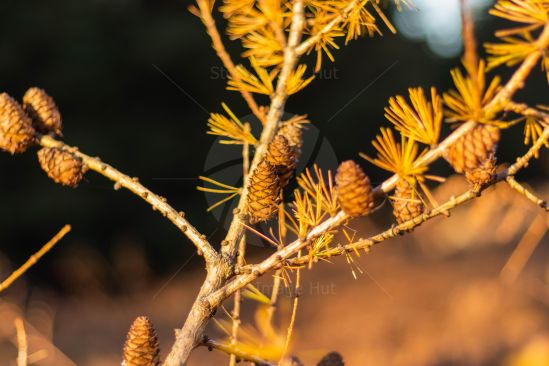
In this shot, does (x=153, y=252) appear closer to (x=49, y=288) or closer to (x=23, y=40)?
(x=49, y=288)

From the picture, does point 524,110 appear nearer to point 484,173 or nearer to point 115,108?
point 484,173

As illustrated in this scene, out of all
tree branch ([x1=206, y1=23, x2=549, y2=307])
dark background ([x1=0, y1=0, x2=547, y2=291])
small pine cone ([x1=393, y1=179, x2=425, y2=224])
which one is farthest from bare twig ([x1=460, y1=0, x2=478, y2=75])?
dark background ([x1=0, y1=0, x2=547, y2=291])

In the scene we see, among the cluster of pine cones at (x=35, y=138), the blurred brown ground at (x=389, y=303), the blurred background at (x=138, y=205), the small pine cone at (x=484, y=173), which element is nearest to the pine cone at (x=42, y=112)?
the cluster of pine cones at (x=35, y=138)

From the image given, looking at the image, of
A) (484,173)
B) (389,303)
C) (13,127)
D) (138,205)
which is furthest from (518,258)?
(13,127)

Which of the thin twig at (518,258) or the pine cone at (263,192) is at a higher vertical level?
the thin twig at (518,258)

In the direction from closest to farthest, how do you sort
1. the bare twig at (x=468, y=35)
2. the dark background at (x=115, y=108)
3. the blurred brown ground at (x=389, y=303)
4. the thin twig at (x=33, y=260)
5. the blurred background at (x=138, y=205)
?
1. the bare twig at (x=468, y=35)
2. the thin twig at (x=33, y=260)
3. the blurred brown ground at (x=389, y=303)
4. the blurred background at (x=138, y=205)
5. the dark background at (x=115, y=108)

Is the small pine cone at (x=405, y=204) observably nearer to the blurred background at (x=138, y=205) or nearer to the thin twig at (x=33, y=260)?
the thin twig at (x=33, y=260)

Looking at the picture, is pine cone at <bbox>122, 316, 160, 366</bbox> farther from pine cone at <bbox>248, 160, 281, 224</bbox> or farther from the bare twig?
the bare twig
